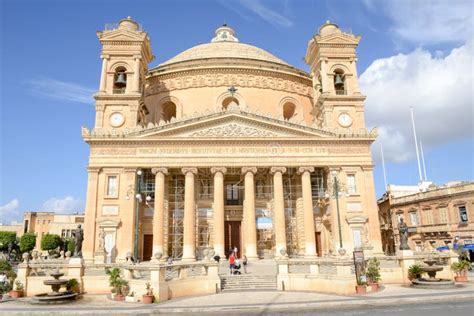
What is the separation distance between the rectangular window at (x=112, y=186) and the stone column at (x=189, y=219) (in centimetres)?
554

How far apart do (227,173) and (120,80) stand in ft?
43.4

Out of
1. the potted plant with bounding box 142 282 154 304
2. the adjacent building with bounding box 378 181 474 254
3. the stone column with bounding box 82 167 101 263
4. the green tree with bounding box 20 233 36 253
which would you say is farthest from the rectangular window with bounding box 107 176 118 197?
the green tree with bounding box 20 233 36 253

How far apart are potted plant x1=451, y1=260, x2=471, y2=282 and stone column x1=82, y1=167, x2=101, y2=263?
24.6 m

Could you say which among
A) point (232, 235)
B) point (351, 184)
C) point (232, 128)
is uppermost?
point (232, 128)

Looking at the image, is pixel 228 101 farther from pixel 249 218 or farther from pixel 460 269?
pixel 460 269

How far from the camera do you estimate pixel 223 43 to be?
47875 millimetres

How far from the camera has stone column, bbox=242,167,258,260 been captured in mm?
29969

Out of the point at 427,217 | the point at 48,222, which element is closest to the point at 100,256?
the point at 427,217

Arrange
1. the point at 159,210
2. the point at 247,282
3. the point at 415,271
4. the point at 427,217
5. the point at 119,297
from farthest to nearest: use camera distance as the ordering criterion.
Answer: the point at 427,217, the point at 159,210, the point at 247,282, the point at 415,271, the point at 119,297

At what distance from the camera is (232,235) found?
1325 inches

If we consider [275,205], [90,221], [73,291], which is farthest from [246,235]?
[73,291]

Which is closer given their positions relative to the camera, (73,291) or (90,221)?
(73,291)

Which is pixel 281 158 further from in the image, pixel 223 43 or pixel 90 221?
pixel 223 43

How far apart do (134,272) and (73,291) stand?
3.24 m
